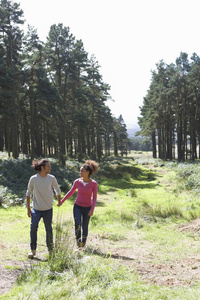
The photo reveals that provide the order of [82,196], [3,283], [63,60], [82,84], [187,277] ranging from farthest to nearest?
[82,84] → [63,60] → [82,196] → [187,277] → [3,283]

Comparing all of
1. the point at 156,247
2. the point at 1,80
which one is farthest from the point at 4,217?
the point at 1,80

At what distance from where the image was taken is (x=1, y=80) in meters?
18.9

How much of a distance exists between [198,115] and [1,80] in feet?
97.7

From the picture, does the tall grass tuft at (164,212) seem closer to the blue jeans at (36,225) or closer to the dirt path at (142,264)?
the dirt path at (142,264)

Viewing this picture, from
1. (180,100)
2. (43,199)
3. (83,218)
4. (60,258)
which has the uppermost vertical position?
(180,100)

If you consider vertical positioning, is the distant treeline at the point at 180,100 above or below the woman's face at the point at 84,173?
above

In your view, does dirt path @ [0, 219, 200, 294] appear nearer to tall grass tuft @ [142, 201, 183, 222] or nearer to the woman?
the woman

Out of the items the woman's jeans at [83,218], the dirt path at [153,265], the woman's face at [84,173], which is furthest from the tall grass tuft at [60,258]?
the woman's face at [84,173]

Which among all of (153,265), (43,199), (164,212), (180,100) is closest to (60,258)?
(43,199)

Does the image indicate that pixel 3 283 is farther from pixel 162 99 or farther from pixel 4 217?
pixel 162 99

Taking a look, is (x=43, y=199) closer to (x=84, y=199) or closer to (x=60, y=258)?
(x=84, y=199)

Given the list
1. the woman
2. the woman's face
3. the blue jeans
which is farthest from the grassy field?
the woman's face

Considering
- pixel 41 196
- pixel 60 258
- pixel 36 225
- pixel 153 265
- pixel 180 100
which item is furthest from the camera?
pixel 180 100

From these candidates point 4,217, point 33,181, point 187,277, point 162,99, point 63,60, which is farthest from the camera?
point 162,99
